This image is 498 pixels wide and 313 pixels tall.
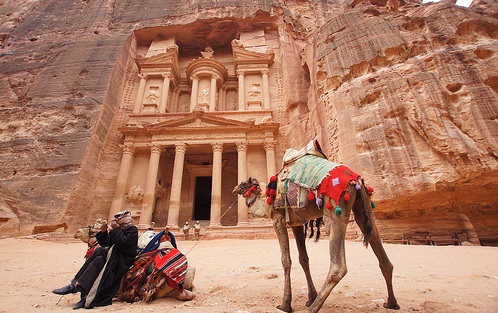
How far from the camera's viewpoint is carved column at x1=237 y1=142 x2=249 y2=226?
581 inches

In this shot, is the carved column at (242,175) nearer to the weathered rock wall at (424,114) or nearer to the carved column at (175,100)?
the weathered rock wall at (424,114)

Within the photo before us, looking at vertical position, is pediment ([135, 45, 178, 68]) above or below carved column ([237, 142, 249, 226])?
above

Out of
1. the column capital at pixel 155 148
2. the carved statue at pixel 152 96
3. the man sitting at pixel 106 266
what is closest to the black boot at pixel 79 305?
the man sitting at pixel 106 266

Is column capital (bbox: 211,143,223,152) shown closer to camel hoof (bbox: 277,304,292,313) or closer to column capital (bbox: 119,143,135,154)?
column capital (bbox: 119,143,135,154)

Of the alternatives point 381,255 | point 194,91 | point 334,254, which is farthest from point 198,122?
point 334,254

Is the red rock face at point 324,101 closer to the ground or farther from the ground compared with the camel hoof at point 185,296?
farther from the ground

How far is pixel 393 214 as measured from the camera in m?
10.0

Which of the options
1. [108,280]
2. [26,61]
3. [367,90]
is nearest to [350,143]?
[367,90]

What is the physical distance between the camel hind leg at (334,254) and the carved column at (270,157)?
512 inches

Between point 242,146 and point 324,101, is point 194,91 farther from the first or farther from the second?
point 324,101

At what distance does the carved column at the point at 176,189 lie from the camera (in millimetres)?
14883

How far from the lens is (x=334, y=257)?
2.75 m

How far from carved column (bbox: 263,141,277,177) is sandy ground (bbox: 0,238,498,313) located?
9.25 metres

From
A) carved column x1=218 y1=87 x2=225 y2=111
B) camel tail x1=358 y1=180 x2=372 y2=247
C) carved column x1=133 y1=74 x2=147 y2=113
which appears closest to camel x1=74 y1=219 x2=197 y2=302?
camel tail x1=358 y1=180 x2=372 y2=247
